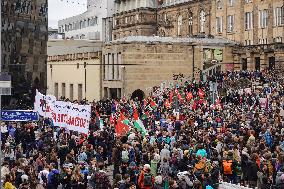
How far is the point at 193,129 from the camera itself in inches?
1053

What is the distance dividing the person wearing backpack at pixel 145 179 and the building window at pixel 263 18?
40109mm

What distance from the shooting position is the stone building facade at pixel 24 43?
35.7 m

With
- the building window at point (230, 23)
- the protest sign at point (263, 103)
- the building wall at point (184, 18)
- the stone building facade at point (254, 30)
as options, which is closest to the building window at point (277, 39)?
the stone building facade at point (254, 30)

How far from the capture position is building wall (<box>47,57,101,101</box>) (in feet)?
201

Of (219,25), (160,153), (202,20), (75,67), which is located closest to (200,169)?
(160,153)

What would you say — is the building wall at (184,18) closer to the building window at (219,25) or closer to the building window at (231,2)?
the building window at (219,25)

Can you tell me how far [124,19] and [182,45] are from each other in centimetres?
3005

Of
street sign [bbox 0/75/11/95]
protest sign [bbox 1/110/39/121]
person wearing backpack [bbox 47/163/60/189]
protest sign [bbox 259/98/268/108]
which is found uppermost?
street sign [bbox 0/75/11/95]

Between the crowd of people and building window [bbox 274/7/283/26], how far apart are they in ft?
65.8

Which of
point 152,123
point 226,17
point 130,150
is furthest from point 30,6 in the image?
point 226,17

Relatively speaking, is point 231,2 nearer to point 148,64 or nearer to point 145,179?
point 148,64

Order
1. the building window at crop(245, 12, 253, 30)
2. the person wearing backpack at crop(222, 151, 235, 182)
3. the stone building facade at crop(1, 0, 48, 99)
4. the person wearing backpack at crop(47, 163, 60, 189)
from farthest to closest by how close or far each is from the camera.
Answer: the building window at crop(245, 12, 253, 30) → the stone building facade at crop(1, 0, 48, 99) → the person wearing backpack at crop(222, 151, 235, 182) → the person wearing backpack at crop(47, 163, 60, 189)

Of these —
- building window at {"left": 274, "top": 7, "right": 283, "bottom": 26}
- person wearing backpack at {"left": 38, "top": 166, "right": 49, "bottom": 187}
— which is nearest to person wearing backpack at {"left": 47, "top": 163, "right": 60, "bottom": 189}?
person wearing backpack at {"left": 38, "top": 166, "right": 49, "bottom": 187}

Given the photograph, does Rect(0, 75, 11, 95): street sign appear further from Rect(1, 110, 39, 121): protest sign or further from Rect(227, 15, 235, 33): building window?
Rect(227, 15, 235, 33): building window
